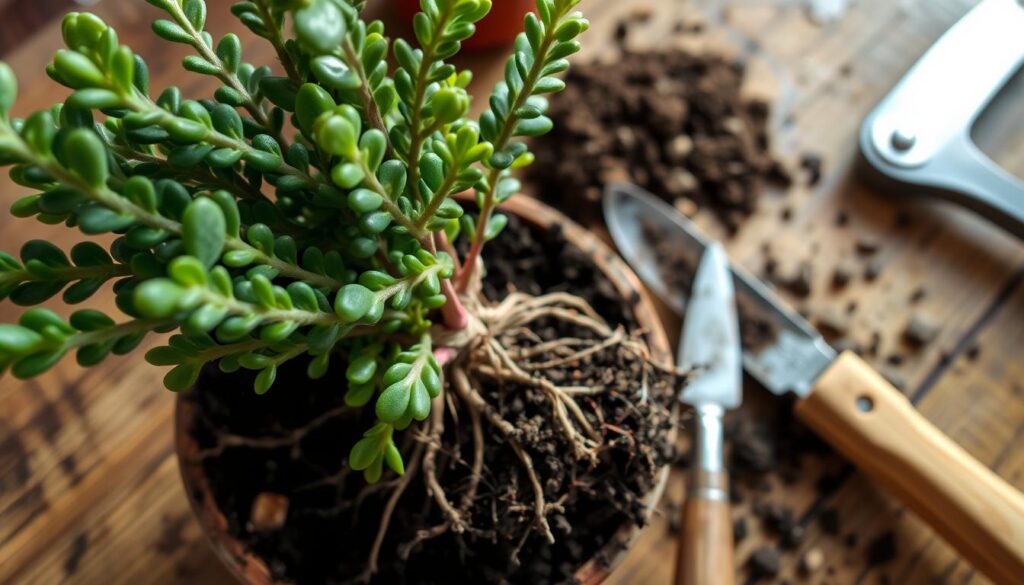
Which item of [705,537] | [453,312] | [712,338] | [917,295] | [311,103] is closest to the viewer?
[311,103]

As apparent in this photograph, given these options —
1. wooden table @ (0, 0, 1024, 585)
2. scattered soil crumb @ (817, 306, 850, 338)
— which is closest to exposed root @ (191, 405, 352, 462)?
wooden table @ (0, 0, 1024, 585)

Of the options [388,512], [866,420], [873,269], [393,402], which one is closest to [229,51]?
[393,402]

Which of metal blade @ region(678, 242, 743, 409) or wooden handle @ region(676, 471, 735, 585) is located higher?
metal blade @ region(678, 242, 743, 409)

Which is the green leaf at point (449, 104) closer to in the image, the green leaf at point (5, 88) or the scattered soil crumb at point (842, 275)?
the green leaf at point (5, 88)

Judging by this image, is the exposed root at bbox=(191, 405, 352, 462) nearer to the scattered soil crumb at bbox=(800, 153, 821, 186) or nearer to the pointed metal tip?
the pointed metal tip

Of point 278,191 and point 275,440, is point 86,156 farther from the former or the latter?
point 275,440

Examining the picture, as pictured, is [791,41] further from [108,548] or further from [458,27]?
[108,548]

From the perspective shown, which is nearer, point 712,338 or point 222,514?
point 222,514
